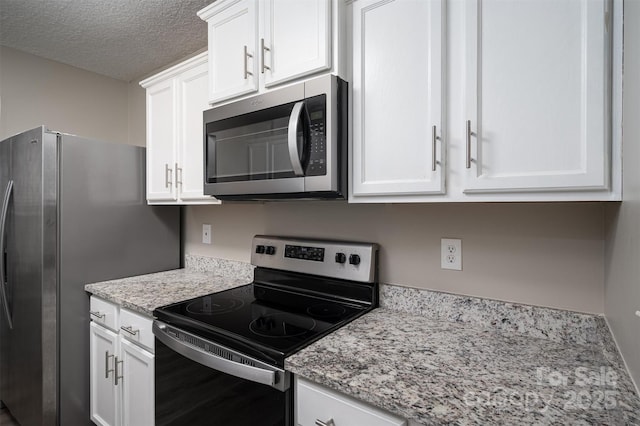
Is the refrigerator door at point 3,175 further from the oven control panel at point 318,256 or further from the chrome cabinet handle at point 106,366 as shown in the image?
the oven control panel at point 318,256

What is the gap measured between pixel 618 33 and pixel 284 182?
1.05 metres

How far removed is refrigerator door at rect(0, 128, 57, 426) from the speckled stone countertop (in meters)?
1.54

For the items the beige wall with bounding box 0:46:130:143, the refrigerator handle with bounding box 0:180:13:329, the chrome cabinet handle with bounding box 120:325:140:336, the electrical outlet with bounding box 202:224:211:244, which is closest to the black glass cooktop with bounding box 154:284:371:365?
the chrome cabinet handle with bounding box 120:325:140:336

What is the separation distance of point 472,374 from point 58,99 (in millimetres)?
3168

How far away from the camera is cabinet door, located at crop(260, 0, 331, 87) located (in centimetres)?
A: 123

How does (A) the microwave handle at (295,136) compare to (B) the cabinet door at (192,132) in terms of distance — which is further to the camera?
(B) the cabinet door at (192,132)

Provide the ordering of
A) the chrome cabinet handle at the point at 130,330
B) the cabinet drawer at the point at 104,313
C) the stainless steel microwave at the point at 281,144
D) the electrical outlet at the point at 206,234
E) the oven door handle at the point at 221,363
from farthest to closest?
1. the electrical outlet at the point at 206,234
2. the cabinet drawer at the point at 104,313
3. the chrome cabinet handle at the point at 130,330
4. the stainless steel microwave at the point at 281,144
5. the oven door handle at the point at 221,363

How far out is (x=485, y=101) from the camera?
38.7 inches

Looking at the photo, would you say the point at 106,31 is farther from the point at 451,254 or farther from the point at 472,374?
the point at 472,374

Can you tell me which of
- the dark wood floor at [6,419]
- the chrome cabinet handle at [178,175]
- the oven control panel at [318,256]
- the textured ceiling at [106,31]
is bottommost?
the dark wood floor at [6,419]

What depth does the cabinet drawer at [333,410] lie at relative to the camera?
0.83m

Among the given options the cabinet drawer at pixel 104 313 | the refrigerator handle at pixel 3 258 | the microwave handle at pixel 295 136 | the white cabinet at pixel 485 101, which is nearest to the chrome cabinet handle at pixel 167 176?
the cabinet drawer at pixel 104 313

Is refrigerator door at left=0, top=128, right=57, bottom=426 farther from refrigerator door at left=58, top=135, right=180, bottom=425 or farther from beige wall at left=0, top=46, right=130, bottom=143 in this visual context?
beige wall at left=0, top=46, right=130, bottom=143

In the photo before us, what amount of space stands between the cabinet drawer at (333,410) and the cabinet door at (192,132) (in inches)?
44.4
